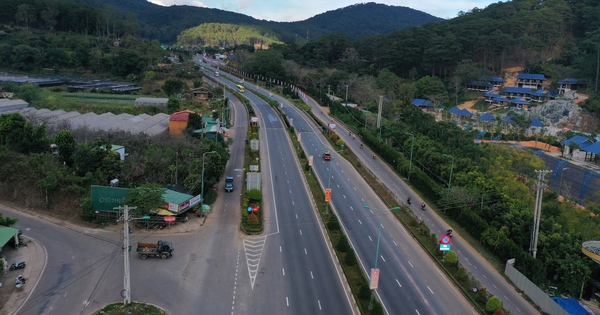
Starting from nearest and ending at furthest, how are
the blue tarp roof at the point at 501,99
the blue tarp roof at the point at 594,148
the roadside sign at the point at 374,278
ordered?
1. the roadside sign at the point at 374,278
2. the blue tarp roof at the point at 594,148
3. the blue tarp roof at the point at 501,99

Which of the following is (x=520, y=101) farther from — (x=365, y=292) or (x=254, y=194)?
(x=365, y=292)

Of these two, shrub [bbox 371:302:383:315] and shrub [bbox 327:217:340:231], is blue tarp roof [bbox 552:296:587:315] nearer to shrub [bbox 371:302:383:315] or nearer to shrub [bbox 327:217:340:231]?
shrub [bbox 371:302:383:315]

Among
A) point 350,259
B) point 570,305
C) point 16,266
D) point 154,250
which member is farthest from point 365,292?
point 16,266

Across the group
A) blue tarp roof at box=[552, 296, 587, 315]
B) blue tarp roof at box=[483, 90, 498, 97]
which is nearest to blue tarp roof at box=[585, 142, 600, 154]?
blue tarp roof at box=[483, 90, 498, 97]

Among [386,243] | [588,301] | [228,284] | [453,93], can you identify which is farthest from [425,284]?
[453,93]

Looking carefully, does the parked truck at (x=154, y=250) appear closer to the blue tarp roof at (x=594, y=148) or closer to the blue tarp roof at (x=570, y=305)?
the blue tarp roof at (x=570, y=305)

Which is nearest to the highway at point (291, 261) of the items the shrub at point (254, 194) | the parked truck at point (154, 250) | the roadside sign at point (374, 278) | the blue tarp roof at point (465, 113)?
the shrub at point (254, 194)
